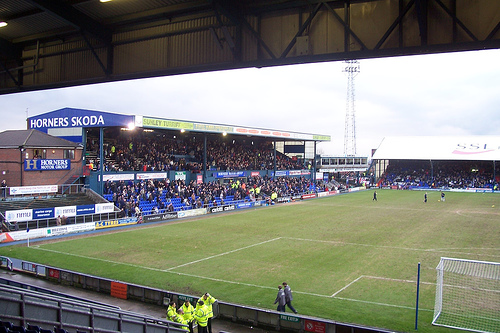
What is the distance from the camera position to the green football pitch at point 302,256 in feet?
49.4

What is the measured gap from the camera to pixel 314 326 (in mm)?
12430

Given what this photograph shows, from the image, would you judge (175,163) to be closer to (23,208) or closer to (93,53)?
(23,208)

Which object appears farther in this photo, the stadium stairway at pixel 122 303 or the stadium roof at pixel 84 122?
the stadium roof at pixel 84 122

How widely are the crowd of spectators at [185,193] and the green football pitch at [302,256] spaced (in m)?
3.44

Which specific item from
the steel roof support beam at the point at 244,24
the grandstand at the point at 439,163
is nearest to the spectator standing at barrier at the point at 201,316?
the steel roof support beam at the point at 244,24

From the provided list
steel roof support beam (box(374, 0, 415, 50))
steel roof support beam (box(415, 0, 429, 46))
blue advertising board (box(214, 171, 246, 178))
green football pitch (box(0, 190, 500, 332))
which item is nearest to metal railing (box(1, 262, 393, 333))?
green football pitch (box(0, 190, 500, 332))

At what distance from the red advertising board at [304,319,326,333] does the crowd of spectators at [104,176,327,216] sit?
23320 mm

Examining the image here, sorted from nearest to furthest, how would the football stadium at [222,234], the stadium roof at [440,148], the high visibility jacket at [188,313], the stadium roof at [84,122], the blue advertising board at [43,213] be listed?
the high visibility jacket at [188,313] < the football stadium at [222,234] < the blue advertising board at [43,213] < the stadium roof at [84,122] < the stadium roof at [440,148]

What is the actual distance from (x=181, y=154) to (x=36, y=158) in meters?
18.1

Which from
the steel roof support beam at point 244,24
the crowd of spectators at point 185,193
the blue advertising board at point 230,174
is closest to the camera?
the steel roof support beam at point 244,24

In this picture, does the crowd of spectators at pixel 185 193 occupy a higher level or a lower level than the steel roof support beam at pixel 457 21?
lower

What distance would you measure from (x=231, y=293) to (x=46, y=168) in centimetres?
2552

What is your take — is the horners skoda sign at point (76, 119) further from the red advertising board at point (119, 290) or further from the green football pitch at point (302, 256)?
the red advertising board at point (119, 290)

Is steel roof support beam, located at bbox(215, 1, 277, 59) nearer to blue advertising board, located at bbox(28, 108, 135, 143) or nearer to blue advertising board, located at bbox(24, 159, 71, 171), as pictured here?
blue advertising board, located at bbox(28, 108, 135, 143)
